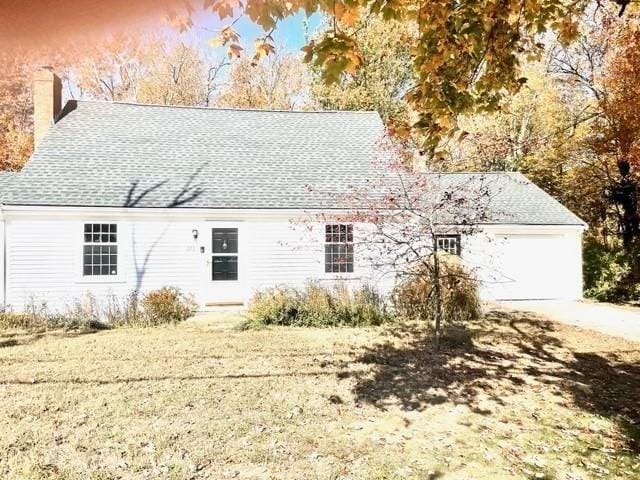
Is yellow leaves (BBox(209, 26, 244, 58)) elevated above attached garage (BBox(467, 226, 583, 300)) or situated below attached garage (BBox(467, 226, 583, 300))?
above

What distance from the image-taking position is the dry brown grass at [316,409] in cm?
468

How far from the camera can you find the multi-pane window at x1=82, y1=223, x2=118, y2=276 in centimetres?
1430

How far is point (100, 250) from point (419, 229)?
32.4 ft

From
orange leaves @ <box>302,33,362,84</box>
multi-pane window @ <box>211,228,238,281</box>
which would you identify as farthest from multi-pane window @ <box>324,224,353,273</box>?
orange leaves @ <box>302,33,362,84</box>

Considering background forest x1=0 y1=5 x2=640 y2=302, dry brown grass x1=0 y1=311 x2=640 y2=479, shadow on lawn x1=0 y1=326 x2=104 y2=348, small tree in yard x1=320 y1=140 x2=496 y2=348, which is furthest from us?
background forest x1=0 y1=5 x2=640 y2=302

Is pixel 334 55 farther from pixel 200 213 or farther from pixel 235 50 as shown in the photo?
pixel 200 213

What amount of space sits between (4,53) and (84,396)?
6213 mm

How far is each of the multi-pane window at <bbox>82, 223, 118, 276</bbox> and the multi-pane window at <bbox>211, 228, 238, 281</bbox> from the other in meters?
2.99

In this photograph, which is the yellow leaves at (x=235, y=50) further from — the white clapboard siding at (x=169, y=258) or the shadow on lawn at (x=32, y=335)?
the white clapboard siding at (x=169, y=258)

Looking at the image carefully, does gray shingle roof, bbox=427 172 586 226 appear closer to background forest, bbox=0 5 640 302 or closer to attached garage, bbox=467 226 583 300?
attached garage, bbox=467 226 583 300

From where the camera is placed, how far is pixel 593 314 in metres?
14.1

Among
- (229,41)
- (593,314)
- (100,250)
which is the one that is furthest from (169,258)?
(593,314)

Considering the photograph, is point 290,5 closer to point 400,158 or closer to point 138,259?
point 400,158

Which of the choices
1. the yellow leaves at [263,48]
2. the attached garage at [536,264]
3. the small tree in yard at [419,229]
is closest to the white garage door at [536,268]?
the attached garage at [536,264]
